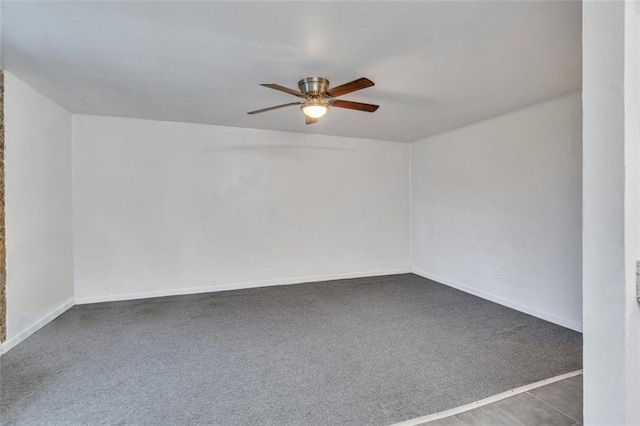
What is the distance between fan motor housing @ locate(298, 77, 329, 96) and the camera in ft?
9.12

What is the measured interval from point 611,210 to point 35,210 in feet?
14.5

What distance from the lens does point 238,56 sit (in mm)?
2451

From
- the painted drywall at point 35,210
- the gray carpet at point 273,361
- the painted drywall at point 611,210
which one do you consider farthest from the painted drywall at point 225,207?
the painted drywall at point 611,210

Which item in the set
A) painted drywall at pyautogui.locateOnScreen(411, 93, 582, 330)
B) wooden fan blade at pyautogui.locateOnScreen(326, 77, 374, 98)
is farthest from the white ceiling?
painted drywall at pyautogui.locateOnScreen(411, 93, 582, 330)

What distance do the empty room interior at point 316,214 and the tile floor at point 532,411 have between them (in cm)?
2

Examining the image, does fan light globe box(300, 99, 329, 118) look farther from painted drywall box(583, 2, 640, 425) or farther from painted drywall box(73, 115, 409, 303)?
painted drywall box(73, 115, 409, 303)

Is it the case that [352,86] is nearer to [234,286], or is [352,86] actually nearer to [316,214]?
[316,214]

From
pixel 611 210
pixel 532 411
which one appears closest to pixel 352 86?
pixel 611 210

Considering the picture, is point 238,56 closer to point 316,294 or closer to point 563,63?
point 563,63

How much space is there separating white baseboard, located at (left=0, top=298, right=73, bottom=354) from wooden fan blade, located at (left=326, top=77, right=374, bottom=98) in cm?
353

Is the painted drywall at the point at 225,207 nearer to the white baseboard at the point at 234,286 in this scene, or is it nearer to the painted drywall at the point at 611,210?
the white baseboard at the point at 234,286

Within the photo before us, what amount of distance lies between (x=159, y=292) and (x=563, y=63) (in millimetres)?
5132

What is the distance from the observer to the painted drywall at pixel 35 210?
113 inches

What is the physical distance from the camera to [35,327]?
127 inches
